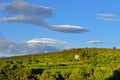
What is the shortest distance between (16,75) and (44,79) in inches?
354

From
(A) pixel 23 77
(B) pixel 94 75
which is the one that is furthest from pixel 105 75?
(A) pixel 23 77

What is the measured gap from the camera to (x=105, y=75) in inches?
6250

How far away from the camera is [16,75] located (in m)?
154

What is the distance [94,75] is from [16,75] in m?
24.8

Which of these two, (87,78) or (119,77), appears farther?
(119,77)

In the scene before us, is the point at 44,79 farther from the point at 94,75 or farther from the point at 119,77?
the point at 119,77

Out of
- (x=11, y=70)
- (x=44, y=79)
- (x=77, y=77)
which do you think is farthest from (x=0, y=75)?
(x=77, y=77)

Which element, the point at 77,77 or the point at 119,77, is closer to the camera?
the point at 77,77

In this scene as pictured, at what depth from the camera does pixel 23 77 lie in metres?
151

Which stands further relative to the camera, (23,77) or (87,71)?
(87,71)

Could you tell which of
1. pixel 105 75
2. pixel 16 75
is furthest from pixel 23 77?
pixel 105 75

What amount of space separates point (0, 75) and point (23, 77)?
7.73 m

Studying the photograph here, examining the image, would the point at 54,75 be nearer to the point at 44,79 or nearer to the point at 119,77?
the point at 44,79

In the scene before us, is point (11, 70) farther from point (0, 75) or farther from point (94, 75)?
point (94, 75)
